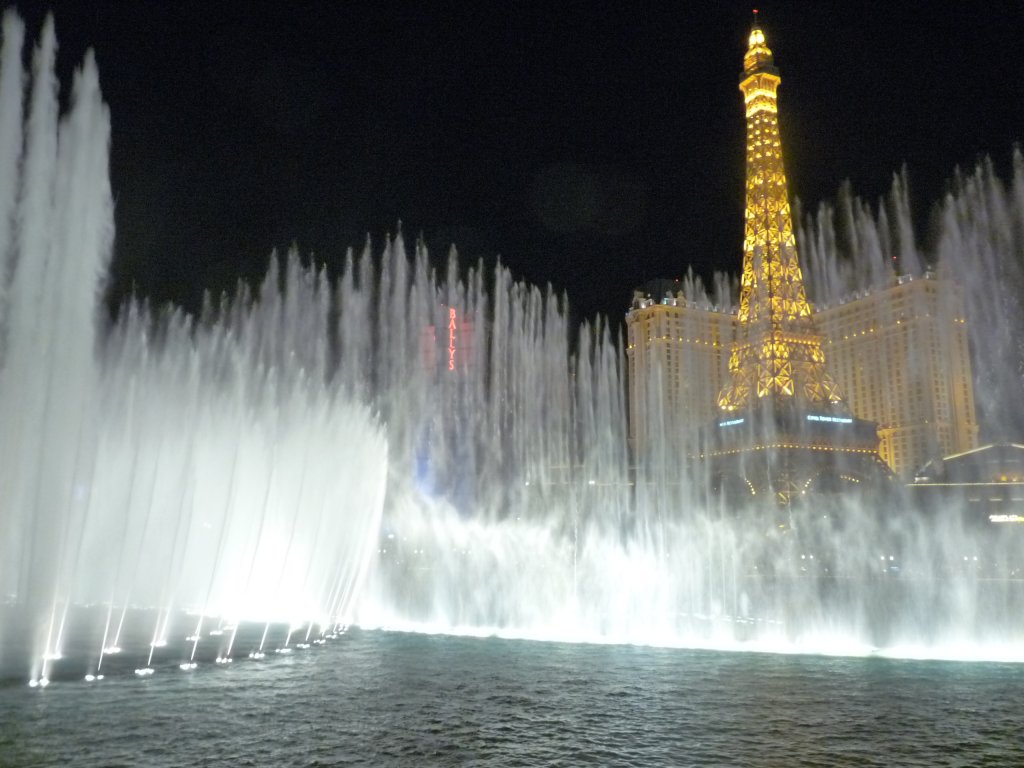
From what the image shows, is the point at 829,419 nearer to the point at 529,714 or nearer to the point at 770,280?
the point at 770,280

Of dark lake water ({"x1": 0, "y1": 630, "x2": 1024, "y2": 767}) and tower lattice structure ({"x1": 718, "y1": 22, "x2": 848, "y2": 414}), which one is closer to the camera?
dark lake water ({"x1": 0, "y1": 630, "x2": 1024, "y2": 767})

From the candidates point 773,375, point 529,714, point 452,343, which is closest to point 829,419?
point 773,375

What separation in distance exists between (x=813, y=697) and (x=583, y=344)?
1371 inches

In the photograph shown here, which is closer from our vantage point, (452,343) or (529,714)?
(529,714)

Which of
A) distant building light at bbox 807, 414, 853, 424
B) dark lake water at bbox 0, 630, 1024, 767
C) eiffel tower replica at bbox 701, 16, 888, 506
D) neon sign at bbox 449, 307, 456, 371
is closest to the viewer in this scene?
dark lake water at bbox 0, 630, 1024, 767

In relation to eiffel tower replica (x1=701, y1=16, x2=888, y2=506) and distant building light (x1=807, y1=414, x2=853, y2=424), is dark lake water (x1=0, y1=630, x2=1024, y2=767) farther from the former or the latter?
distant building light (x1=807, y1=414, x2=853, y2=424)

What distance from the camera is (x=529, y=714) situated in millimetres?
11227

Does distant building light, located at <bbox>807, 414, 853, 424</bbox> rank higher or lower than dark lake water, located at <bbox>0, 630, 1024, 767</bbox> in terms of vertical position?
higher

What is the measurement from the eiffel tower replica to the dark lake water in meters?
58.2

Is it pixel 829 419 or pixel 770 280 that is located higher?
pixel 770 280

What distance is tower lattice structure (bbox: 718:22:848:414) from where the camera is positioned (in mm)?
73750

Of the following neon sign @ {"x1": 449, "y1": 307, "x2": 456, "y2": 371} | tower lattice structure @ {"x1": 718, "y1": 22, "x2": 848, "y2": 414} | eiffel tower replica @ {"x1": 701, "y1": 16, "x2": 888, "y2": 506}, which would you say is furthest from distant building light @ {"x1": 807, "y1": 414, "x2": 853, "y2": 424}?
neon sign @ {"x1": 449, "y1": 307, "x2": 456, "y2": 371}

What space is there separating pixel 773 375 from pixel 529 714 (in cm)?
6758

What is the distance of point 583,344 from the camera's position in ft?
153
